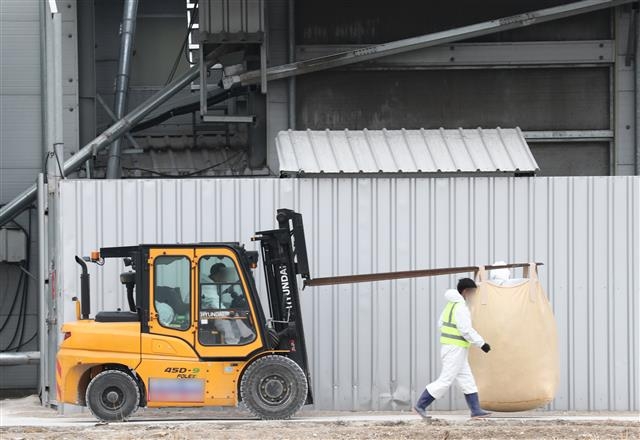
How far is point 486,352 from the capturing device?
44.6 feet

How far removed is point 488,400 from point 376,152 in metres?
4.13

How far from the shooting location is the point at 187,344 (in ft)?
44.9

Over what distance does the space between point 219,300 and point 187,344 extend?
2.04 feet

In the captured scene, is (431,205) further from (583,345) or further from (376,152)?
(583,345)

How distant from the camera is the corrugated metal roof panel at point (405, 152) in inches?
632

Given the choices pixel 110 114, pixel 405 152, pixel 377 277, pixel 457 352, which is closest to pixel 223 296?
pixel 377 277

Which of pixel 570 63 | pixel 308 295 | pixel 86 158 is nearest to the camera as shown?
pixel 308 295

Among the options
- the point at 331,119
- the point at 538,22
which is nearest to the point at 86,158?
the point at 331,119

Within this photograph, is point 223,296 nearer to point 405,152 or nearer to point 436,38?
point 405,152

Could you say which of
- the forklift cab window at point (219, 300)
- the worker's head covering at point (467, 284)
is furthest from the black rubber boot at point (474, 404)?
the forklift cab window at point (219, 300)

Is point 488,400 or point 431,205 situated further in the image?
point 431,205

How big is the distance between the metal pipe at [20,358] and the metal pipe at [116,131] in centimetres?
230

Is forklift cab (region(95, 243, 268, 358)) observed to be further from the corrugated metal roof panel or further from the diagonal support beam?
the diagonal support beam

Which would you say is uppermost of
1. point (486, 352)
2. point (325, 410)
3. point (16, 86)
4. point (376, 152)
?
point (16, 86)
